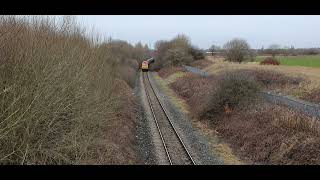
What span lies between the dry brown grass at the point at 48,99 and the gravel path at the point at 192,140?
2.76 meters

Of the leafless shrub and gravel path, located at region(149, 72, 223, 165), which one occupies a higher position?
the leafless shrub

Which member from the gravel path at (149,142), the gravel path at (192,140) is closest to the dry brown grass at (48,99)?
the gravel path at (149,142)

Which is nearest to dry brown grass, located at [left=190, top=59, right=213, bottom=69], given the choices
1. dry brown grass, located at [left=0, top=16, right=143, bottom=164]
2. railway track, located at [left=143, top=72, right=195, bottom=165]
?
railway track, located at [left=143, top=72, right=195, bottom=165]

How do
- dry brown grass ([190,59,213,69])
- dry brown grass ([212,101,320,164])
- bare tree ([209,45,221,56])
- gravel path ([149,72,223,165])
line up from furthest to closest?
bare tree ([209,45,221,56]) → dry brown grass ([190,59,213,69]) → gravel path ([149,72,223,165]) → dry brown grass ([212,101,320,164])

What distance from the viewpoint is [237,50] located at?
68750mm

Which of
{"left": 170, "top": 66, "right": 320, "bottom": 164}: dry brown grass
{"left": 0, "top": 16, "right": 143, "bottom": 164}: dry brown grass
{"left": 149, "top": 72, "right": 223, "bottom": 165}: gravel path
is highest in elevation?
{"left": 0, "top": 16, "right": 143, "bottom": 164}: dry brown grass

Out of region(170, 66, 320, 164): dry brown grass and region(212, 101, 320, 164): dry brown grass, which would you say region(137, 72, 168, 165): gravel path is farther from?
region(212, 101, 320, 164): dry brown grass

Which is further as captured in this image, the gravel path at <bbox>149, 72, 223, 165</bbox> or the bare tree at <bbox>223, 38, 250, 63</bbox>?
the bare tree at <bbox>223, 38, 250, 63</bbox>

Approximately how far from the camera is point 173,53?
69.9 metres

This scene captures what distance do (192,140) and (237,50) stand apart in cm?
5327

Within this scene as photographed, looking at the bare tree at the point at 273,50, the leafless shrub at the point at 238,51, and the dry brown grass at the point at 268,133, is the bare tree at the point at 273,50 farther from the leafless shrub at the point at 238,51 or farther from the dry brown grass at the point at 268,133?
the dry brown grass at the point at 268,133

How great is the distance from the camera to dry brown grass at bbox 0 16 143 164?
24.8 feet

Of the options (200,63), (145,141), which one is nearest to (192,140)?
(145,141)

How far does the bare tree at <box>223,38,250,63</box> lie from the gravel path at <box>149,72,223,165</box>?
43.9 meters
